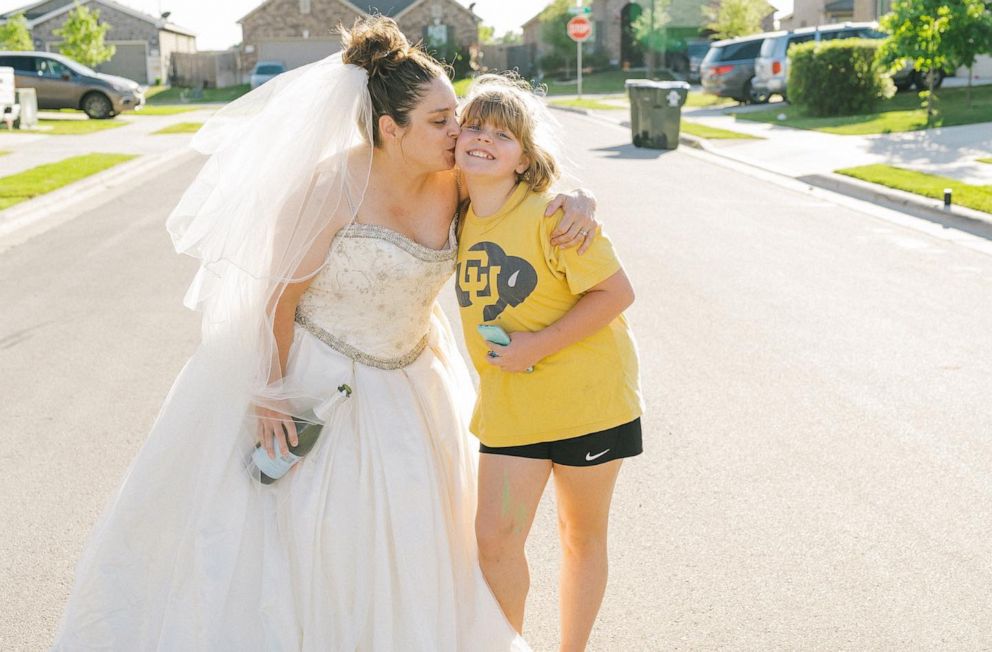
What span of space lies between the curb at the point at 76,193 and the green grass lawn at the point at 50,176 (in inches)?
6.2

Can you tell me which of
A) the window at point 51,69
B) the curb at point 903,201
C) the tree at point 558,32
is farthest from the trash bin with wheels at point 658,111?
the tree at point 558,32

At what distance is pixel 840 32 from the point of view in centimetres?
3048

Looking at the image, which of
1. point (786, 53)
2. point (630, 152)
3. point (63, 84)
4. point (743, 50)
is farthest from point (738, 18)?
point (630, 152)

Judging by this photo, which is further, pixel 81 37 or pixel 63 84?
pixel 81 37

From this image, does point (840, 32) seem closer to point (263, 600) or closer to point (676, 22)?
point (263, 600)

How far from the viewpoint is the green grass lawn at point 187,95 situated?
176 ft

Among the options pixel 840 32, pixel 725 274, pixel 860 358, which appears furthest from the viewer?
pixel 840 32

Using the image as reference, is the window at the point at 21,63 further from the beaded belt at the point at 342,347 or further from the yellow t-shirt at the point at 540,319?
the yellow t-shirt at the point at 540,319

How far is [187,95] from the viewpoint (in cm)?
5672

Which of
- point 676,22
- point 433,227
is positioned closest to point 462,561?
point 433,227

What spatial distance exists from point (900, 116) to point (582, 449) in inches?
930

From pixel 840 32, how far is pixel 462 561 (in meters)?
30.1

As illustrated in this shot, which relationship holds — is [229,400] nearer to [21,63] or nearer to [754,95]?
[754,95]

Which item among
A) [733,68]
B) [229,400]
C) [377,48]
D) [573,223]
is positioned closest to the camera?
[573,223]
